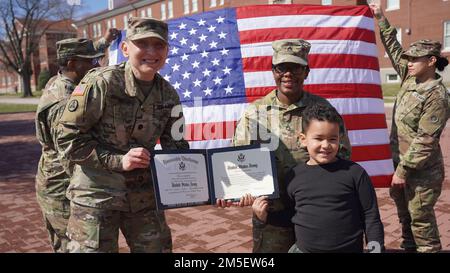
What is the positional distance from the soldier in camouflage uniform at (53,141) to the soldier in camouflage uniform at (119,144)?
2.52 ft

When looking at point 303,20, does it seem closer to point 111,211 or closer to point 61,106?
point 61,106

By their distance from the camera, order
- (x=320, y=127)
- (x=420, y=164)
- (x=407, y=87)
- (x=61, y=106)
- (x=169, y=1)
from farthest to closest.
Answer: (x=169, y=1)
(x=407, y=87)
(x=420, y=164)
(x=61, y=106)
(x=320, y=127)

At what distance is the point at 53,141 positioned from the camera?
2789 millimetres

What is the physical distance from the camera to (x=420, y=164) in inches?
117

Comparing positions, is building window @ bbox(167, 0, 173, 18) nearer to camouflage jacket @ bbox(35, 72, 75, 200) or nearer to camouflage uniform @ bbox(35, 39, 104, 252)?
camouflage uniform @ bbox(35, 39, 104, 252)

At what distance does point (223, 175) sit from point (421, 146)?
68.9 inches

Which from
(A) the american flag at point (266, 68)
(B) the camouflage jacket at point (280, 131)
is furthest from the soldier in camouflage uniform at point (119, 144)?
(A) the american flag at point (266, 68)

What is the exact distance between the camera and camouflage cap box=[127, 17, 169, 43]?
2035 mm

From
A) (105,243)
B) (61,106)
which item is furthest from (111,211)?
(61,106)

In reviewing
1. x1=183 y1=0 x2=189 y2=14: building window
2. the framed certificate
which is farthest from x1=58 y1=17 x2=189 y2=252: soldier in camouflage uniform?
x1=183 y1=0 x2=189 y2=14: building window

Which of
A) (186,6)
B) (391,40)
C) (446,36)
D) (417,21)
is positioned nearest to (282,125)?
(391,40)

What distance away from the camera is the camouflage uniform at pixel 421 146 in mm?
2977

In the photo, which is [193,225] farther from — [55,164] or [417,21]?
[417,21]
